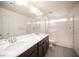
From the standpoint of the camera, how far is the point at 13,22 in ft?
4.88

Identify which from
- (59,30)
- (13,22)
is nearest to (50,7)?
(59,30)

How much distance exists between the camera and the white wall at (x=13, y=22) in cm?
140

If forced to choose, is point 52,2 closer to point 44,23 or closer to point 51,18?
point 51,18

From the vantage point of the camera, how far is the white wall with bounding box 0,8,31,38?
55.0 inches

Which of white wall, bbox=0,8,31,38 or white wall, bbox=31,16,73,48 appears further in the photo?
white wall, bbox=31,16,73,48

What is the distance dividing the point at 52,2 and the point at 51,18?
1.00 ft

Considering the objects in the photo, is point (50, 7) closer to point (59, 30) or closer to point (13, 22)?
point (59, 30)

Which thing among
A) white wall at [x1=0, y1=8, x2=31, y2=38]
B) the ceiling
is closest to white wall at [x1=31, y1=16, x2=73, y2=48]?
the ceiling

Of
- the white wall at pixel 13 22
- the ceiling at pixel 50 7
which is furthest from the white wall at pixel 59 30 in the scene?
the white wall at pixel 13 22

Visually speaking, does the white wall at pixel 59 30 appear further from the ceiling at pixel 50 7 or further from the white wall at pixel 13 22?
the white wall at pixel 13 22

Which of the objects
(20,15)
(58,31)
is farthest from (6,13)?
(58,31)

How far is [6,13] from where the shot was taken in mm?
1407

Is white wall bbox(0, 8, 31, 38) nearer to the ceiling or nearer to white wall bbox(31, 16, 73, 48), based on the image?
the ceiling

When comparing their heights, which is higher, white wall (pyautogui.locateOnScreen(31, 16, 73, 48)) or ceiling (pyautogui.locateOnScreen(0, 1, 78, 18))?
ceiling (pyautogui.locateOnScreen(0, 1, 78, 18))
